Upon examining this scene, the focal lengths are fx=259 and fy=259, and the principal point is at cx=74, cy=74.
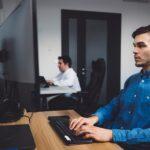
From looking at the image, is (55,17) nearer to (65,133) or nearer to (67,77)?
(67,77)

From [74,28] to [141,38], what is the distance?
4008 millimetres

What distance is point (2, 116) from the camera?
1.39m

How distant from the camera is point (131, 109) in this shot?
1.37 meters

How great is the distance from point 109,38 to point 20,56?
467 cm

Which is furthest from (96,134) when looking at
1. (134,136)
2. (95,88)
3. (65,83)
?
(65,83)

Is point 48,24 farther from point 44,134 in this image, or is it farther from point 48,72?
point 44,134

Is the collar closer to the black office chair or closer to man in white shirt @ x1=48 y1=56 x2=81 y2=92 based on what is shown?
the black office chair

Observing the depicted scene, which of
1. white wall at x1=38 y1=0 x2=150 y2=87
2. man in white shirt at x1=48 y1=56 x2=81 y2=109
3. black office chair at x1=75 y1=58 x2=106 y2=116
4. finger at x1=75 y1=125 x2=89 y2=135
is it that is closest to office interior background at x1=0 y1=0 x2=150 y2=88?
white wall at x1=38 y1=0 x2=150 y2=87

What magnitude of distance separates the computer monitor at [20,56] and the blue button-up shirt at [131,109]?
0.45 m

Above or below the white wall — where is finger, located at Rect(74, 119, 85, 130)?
below

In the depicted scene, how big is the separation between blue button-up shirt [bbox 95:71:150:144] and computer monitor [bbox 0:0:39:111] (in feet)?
1.48

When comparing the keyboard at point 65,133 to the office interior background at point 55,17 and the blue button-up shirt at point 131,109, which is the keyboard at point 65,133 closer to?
the blue button-up shirt at point 131,109

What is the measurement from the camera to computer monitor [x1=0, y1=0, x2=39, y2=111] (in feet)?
3.23

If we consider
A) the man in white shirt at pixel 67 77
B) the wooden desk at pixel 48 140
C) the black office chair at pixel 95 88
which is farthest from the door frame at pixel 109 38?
the wooden desk at pixel 48 140
